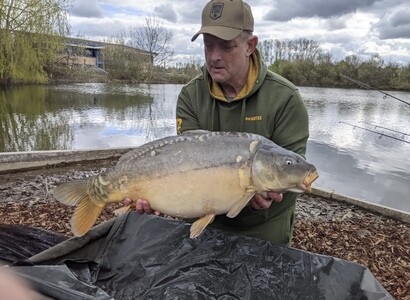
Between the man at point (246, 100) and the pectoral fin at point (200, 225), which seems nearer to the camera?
the pectoral fin at point (200, 225)

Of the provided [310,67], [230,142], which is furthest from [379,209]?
[310,67]

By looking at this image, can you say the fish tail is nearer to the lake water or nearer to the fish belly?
the fish belly

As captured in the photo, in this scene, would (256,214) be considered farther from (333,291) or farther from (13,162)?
(13,162)

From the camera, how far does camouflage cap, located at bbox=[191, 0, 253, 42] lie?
1949mm

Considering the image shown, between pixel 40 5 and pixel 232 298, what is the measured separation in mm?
22427

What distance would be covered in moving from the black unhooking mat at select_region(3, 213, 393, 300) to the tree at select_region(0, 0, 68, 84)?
2087cm

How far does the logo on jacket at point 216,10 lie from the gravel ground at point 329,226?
90.1 inches

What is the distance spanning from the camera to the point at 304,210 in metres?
4.73

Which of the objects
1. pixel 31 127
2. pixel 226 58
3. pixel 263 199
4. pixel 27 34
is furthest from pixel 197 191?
pixel 27 34

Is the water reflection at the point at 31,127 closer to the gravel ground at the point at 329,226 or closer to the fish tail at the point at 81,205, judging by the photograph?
the gravel ground at the point at 329,226

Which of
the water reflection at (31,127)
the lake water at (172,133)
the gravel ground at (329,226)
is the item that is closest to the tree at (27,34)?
the lake water at (172,133)

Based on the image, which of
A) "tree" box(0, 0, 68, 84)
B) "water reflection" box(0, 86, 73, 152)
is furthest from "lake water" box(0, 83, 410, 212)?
"tree" box(0, 0, 68, 84)

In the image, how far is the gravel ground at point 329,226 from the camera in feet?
10.9

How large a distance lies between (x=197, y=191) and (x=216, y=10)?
3.02 ft
